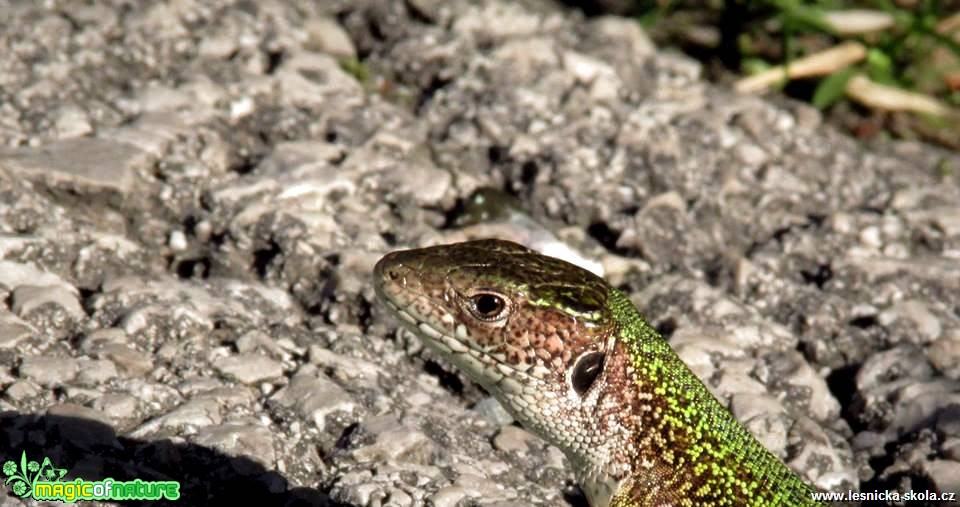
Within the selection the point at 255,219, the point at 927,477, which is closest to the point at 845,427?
the point at 927,477

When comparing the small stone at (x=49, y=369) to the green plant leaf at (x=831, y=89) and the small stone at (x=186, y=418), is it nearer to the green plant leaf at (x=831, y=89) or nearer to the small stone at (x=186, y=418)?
the small stone at (x=186, y=418)

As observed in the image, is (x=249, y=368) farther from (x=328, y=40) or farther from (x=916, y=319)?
(x=916, y=319)

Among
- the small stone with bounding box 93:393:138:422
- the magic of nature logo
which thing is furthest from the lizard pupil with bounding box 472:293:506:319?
the small stone with bounding box 93:393:138:422

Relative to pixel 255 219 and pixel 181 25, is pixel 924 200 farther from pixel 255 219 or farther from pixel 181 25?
pixel 181 25

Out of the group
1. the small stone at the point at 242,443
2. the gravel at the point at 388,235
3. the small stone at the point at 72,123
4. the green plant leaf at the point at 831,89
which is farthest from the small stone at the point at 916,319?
the small stone at the point at 72,123

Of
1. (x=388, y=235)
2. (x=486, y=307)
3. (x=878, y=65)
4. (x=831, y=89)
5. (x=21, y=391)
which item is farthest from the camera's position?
(x=878, y=65)

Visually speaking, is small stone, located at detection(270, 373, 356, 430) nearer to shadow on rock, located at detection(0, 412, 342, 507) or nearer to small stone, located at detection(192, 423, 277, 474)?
small stone, located at detection(192, 423, 277, 474)

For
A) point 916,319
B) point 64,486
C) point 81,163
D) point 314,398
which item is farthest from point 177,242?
point 916,319
